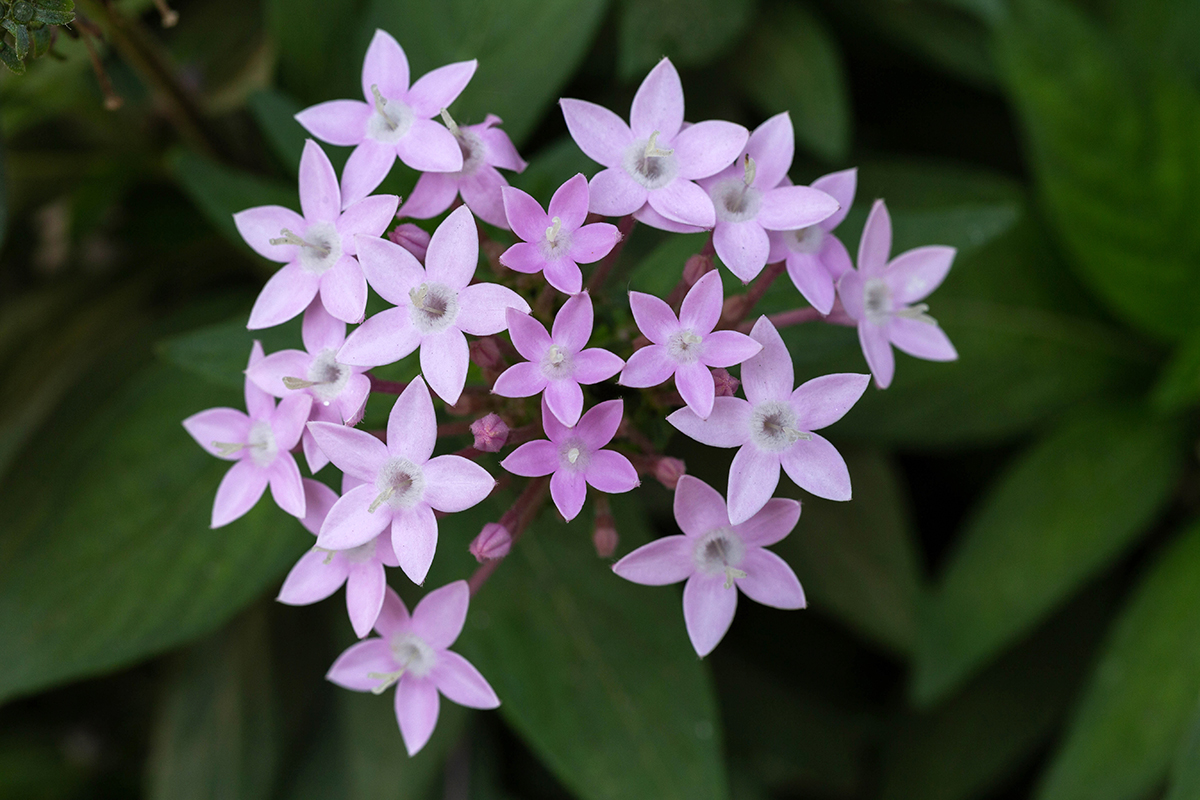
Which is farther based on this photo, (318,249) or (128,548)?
(128,548)

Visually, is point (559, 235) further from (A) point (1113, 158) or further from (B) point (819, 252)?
(A) point (1113, 158)

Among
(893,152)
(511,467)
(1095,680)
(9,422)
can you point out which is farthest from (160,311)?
(1095,680)

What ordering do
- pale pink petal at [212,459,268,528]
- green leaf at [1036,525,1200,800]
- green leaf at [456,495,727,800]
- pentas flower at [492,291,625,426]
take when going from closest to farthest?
pentas flower at [492,291,625,426], pale pink petal at [212,459,268,528], green leaf at [456,495,727,800], green leaf at [1036,525,1200,800]

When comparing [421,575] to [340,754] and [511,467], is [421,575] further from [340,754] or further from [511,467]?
[340,754]

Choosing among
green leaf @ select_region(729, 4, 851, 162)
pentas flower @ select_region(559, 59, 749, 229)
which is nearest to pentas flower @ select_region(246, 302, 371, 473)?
pentas flower @ select_region(559, 59, 749, 229)

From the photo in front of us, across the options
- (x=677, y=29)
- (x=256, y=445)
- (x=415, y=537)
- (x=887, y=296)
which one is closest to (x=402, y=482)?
(x=415, y=537)

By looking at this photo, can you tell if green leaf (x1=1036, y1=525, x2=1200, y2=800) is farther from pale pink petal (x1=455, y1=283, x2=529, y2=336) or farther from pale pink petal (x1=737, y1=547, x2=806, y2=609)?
pale pink petal (x1=455, y1=283, x2=529, y2=336)
